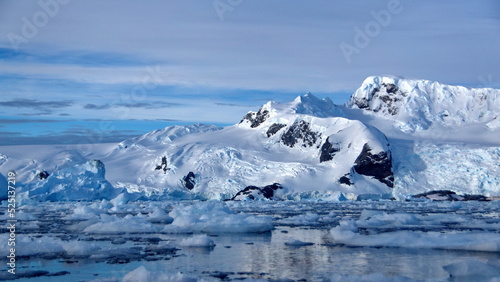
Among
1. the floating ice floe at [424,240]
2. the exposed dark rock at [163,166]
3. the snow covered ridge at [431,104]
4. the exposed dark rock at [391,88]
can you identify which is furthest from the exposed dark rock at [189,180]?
the floating ice floe at [424,240]

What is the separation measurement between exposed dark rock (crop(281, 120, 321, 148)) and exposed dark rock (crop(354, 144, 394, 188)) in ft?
52.0

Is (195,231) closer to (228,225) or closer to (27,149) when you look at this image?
(228,225)

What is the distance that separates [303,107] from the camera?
13062 centimetres

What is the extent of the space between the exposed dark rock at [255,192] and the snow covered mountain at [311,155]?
20 cm

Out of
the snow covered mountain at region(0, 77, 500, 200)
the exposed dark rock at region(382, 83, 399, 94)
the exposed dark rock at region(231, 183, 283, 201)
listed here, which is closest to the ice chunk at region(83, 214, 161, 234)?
the snow covered mountain at region(0, 77, 500, 200)

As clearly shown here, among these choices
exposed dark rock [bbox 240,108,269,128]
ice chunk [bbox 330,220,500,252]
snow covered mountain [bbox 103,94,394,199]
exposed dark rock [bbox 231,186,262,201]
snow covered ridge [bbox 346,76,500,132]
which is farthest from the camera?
exposed dark rock [bbox 240,108,269,128]

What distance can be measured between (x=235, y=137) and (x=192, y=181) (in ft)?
79.6

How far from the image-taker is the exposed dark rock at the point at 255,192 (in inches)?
3549

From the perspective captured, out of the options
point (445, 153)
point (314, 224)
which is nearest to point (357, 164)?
point (445, 153)

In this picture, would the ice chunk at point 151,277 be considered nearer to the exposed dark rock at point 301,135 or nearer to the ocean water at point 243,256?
the ocean water at point 243,256

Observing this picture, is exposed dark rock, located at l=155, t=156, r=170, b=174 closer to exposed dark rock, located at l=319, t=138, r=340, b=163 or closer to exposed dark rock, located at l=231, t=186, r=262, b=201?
exposed dark rock, located at l=231, t=186, r=262, b=201

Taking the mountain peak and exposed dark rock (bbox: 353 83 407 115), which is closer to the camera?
the mountain peak

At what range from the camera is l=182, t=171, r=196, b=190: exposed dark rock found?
348ft

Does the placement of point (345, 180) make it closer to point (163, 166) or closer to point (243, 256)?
point (163, 166)
